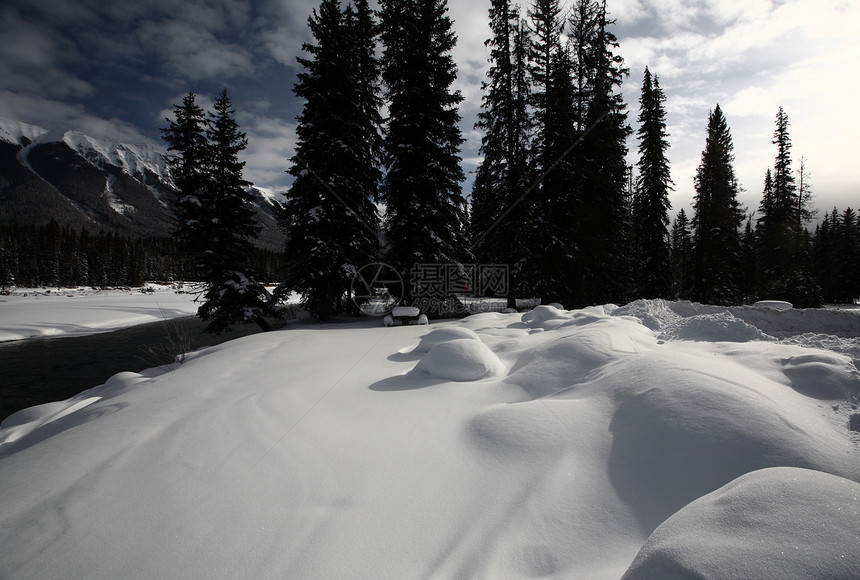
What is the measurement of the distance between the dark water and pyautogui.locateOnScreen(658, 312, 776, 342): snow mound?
37.0 feet

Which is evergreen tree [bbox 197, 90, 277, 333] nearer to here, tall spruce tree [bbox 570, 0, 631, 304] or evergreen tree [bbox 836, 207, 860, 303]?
tall spruce tree [bbox 570, 0, 631, 304]

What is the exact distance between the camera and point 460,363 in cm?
471

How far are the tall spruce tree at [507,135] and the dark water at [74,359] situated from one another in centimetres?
1248

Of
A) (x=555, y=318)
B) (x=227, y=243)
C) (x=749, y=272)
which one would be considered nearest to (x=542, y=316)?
(x=555, y=318)

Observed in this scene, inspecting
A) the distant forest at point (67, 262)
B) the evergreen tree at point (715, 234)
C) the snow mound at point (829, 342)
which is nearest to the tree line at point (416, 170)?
the evergreen tree at point (715, 234)

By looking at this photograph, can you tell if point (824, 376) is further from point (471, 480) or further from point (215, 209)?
point (215, 209)

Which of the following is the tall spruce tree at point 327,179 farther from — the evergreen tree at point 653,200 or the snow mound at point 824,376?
the evergreen tree at point 653,200

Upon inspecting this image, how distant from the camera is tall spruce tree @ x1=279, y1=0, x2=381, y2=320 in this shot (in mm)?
12875

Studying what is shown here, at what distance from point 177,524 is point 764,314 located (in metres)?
9.65

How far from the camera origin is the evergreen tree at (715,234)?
738 inches

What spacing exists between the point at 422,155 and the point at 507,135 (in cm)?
443

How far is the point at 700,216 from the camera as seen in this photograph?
20.5 meters

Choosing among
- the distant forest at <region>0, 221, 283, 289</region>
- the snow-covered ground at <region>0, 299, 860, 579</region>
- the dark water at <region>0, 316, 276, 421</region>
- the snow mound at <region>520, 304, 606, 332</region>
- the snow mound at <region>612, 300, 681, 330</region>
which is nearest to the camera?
the snow-covered ground at <region>0, 299, 860, 579</region>

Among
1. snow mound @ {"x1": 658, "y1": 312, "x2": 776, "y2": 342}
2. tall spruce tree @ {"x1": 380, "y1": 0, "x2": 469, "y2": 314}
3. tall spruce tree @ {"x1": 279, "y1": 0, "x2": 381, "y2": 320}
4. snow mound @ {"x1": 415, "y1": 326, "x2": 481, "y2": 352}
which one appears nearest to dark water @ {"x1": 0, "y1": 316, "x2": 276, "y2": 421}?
tall spruce tree @ {"x1": 279, "y1": 0, "x2": 381, "y2": 320}
